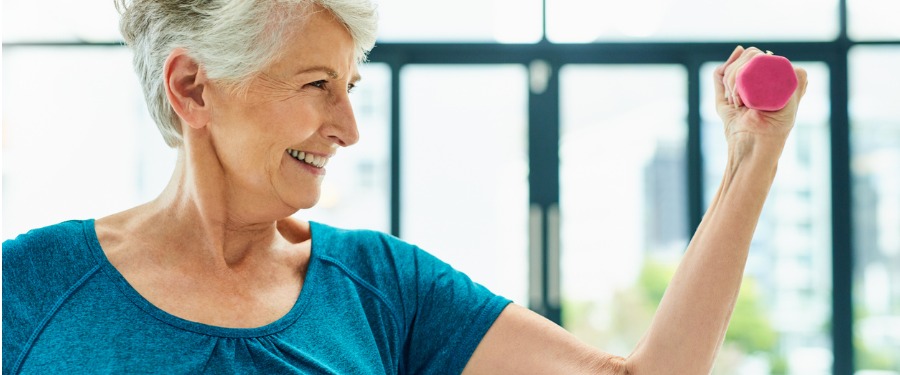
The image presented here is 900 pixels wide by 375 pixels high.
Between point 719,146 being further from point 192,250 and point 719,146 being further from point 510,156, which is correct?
point 192,250

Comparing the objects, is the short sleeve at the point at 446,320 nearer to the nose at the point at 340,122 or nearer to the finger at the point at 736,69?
the nose at the point at 340,122

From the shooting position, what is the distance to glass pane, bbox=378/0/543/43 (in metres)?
3.93

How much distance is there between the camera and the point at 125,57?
4051 mm

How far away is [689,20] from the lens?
3.93 meters

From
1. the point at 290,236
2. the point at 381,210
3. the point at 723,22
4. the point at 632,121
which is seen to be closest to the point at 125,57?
the point at 381,210

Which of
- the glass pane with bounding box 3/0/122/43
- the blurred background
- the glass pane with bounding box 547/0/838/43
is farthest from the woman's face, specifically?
the glass pane with bounding box 3/0/122/43

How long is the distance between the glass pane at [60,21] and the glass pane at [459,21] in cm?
131

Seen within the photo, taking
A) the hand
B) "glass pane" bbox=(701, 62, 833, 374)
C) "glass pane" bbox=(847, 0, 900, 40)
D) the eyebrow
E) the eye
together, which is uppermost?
"glass pane" bbox=(847, 0, 900, 40)

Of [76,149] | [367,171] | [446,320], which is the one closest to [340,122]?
[446,320]

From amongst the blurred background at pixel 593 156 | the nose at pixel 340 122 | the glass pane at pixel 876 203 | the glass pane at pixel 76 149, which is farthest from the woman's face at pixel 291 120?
the glass pane at pixel 876 203

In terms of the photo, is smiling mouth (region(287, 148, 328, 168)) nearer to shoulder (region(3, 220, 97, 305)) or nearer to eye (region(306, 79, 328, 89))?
eye (region(306, 79, 328, 89))

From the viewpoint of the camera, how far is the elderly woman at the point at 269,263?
3.03 ft

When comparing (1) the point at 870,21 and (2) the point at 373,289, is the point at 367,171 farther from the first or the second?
(2) the point at 373,289

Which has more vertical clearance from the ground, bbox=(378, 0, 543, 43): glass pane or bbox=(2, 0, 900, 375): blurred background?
bbox=(378, 0, 543, 43): glass pane
